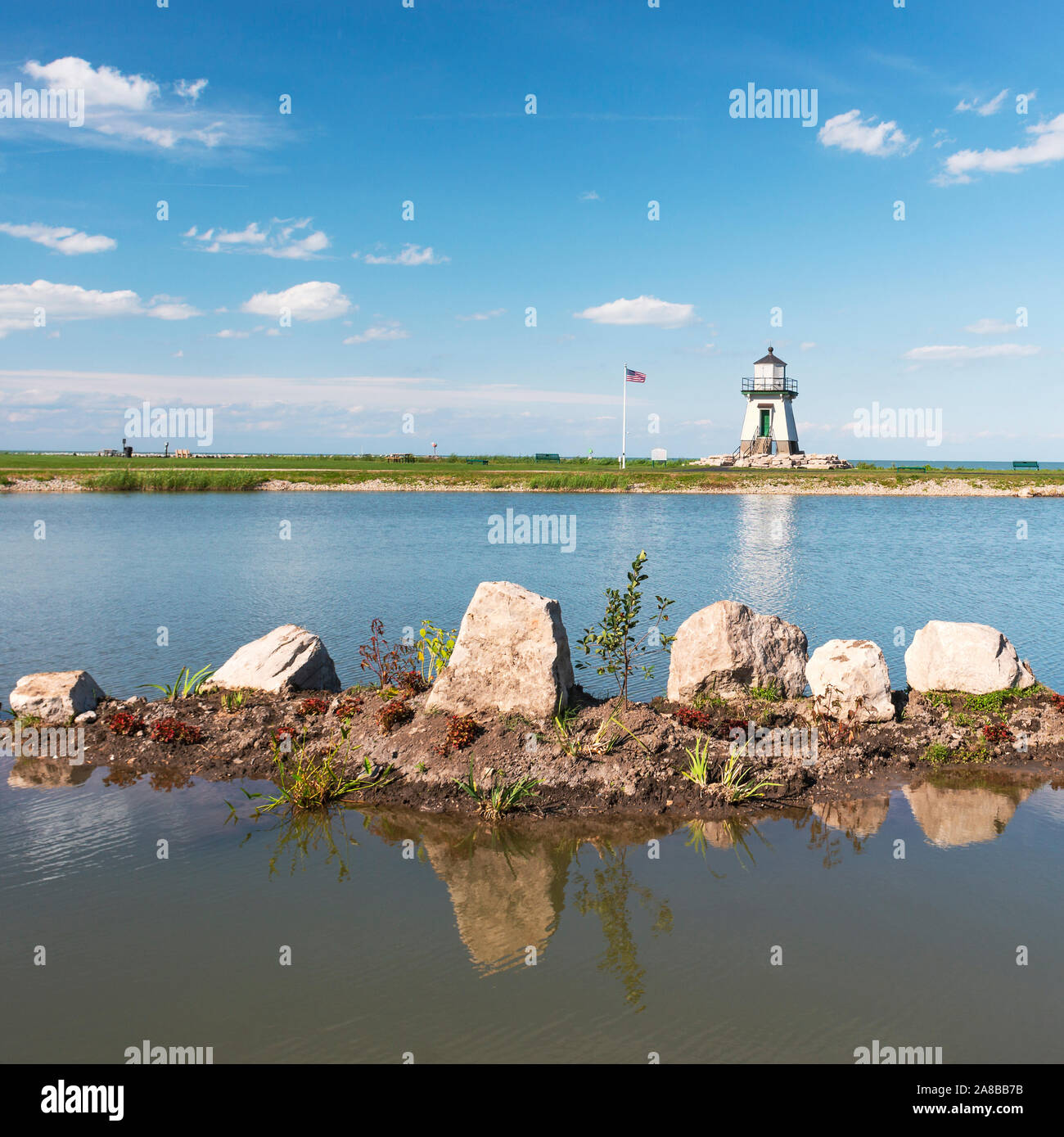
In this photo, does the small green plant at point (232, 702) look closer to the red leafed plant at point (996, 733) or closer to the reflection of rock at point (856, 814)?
the reflection of rock at point (856, 814)

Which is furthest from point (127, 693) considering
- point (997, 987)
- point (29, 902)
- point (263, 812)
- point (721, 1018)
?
point (997, 987)

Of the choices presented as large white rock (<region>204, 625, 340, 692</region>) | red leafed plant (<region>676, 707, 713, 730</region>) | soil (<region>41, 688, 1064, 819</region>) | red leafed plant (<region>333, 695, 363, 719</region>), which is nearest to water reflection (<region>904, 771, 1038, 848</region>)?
soil (<region>41, 688, 1064, 819</region>)

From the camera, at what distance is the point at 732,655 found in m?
14.1

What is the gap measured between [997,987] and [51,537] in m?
45.2

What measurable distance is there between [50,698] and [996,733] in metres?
14.9

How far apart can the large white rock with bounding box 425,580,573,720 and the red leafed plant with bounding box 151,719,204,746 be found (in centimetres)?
365

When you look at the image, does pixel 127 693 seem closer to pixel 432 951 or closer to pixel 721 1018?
pixel 432 951

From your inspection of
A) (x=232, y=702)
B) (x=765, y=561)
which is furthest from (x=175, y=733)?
(x=765, y=561)

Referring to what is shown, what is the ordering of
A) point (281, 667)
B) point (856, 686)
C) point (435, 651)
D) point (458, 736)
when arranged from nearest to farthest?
point (458, 736)
point (856, 686)
point (435, 651)
point (281, 667)

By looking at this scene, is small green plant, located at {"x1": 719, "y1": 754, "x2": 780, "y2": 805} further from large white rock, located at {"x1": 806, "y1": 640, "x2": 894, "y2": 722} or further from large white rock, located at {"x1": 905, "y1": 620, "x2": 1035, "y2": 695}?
large white rock, located at {"x1": 905, "y1": 620, "x2": 1035, "y2": 695}

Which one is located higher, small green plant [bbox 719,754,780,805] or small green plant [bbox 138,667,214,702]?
small green plant [bbox 138,667,214,702]

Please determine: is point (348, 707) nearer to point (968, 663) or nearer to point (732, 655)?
point (732, 655)

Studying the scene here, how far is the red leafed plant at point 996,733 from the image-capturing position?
1297 centimetres

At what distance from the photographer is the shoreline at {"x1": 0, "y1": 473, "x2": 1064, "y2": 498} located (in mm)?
Result: 83500
